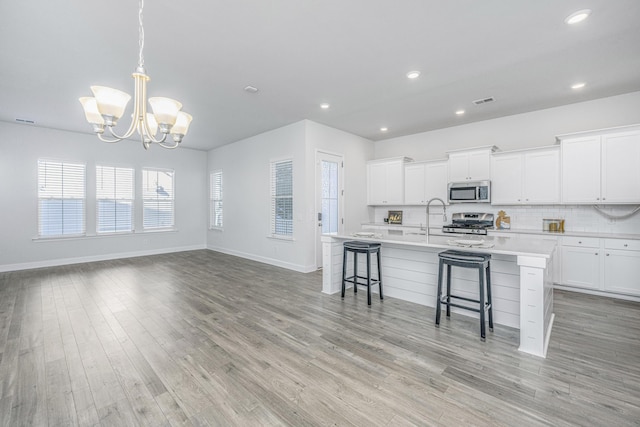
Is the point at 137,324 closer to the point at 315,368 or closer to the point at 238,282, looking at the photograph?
the point at 238,282

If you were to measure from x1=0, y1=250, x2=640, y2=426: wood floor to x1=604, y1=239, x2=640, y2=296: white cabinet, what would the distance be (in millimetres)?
221

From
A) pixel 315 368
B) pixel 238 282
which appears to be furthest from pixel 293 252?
pixel 315 368

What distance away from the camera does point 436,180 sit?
18.9 ft

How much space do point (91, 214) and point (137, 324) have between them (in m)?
4.98

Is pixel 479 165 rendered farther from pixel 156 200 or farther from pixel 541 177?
pixel 156 200

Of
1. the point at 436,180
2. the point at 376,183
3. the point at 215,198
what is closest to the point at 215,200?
the point at 215,198

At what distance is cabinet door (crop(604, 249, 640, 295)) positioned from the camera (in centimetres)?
372

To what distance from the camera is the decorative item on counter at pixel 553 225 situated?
4.61 m

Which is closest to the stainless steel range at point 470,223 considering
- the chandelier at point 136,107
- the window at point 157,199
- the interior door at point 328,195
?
the interior door at point 328,195

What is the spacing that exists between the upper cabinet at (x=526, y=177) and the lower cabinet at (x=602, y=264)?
2.59 ft

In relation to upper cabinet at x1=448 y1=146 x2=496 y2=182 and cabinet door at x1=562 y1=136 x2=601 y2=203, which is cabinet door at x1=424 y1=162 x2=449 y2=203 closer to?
upper cabinet at x1=448 y1=146 x2=496 y2=182

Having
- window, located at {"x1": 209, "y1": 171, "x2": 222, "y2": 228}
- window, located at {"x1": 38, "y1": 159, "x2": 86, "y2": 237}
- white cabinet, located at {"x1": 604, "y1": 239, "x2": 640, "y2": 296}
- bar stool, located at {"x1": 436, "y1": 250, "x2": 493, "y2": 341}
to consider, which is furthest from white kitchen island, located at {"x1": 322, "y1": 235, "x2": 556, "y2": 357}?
window, located at {"x1": 38, "y1": 159, "x2": 86, "y2": 237}

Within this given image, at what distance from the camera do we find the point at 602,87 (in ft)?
12.8

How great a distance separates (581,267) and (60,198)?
9858 mm
